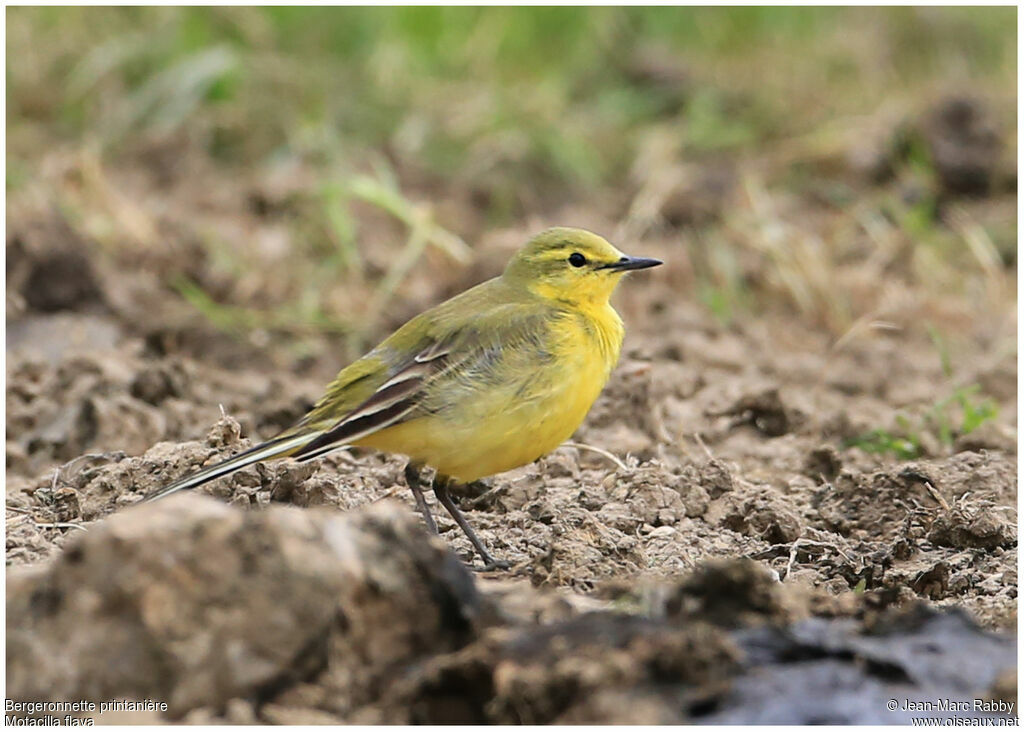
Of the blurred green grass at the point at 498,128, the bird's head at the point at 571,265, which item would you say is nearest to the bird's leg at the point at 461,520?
the bird's head at the point at 571,265

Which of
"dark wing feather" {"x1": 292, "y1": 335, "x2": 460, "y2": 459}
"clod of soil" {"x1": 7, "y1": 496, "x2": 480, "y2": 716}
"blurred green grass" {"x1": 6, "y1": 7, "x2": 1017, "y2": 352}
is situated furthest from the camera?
"blurred green grass" {"x1": 6, "y1": 7, "x2": 1017, "y2": 352}

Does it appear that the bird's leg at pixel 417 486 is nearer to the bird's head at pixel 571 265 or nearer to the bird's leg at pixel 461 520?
the bird's leg at pixel 461 520

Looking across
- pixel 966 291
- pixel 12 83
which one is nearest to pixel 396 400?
pixel 966 291

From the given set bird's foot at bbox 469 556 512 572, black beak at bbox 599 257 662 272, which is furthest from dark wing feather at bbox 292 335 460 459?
black beak at bbox 599 257 662 272

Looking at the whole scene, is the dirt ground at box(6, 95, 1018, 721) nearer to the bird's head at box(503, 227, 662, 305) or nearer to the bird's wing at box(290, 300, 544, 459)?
the bird's wing at box(290, 300, 544, 459)

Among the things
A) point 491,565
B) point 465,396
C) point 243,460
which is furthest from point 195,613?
point 465,396

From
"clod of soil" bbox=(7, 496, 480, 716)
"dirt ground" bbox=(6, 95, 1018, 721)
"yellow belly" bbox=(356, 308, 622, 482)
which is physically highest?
"clod of soil" bbox=(7, 496, 480, 716)

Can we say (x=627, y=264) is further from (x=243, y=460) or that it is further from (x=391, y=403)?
(x=243, y=460)
